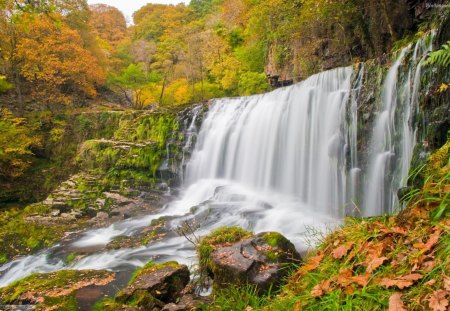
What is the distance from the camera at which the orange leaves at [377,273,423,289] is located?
188cm

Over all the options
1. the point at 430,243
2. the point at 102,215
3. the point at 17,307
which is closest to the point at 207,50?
the point at 102,215

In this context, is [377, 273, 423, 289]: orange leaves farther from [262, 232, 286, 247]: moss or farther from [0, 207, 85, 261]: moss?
[0, 207, 85, 261]: moss

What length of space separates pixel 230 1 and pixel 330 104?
55.7 feet

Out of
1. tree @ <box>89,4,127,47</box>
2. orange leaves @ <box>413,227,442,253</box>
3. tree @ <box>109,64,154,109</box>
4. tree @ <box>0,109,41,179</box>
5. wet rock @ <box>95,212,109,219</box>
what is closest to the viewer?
orange leaves @ <box>413,227,442,253</box>

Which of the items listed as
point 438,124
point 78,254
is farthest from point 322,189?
point 78,254

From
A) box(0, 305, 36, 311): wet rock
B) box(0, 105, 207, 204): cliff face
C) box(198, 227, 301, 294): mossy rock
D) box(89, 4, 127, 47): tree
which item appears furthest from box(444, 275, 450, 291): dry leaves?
box(89, 4, 127, 47): tree

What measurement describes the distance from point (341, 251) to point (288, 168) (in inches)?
300

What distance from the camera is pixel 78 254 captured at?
7602mm

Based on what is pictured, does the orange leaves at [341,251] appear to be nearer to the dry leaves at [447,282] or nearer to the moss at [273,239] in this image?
the dry leaves at [447,282]

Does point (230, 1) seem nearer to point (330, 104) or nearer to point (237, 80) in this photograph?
point (237, 80)

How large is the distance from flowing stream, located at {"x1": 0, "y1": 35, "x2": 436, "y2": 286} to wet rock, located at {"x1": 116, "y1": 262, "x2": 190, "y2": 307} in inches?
68.7

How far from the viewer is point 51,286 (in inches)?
207

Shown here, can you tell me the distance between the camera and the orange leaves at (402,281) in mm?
1876

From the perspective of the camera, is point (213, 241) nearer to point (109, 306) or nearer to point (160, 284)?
point (160, 284)
